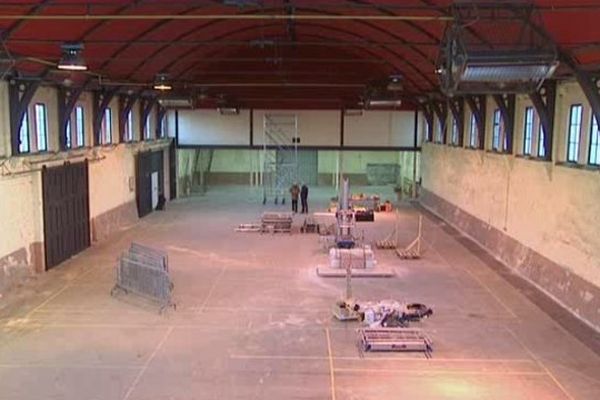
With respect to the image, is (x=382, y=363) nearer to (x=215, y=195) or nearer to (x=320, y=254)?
(x=320, y=254)

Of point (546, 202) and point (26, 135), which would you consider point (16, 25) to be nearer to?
point (26, 135)

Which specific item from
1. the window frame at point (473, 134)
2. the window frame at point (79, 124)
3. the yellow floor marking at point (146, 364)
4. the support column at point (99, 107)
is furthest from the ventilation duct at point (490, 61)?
the support column at point (99, 107)

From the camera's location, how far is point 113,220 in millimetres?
23531

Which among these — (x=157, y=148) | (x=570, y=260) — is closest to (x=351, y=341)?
(x=570, y=260)

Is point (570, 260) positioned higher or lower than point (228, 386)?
higher

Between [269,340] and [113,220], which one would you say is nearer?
[269,340]

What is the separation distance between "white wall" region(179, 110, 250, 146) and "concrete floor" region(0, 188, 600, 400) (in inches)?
645

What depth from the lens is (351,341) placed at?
38.0 feet

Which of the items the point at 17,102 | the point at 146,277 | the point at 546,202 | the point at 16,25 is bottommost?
the point at 146,277

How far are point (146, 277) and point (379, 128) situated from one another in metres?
22.0

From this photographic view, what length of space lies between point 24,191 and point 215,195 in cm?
1940

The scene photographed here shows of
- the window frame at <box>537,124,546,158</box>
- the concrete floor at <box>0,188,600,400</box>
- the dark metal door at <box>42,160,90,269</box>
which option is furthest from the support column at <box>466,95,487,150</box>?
the dark metal door at <box>42,160,90,269</box>

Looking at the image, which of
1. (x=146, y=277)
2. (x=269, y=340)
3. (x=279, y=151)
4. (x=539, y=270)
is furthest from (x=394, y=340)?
(x=279, y=151)

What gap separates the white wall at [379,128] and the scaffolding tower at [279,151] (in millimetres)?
3044
